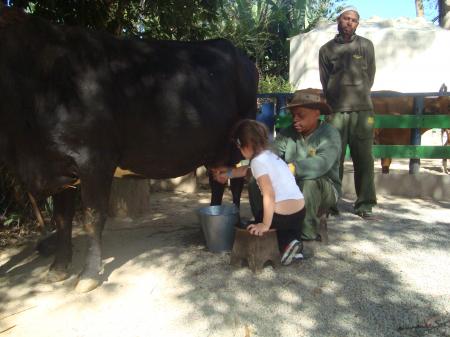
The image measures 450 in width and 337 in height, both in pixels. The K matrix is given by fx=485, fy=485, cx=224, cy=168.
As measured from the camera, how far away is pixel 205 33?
619cm

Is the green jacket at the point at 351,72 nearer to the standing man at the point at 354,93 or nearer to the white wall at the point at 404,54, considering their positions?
the standing man at the point at 354,93

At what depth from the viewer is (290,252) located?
346 centimetres

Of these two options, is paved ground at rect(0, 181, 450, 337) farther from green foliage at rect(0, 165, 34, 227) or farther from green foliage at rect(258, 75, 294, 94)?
green foliage at rect(258, 75, 294, 94)

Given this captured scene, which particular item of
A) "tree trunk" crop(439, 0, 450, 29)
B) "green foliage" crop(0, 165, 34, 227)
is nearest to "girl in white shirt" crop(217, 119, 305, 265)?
"green foliage" crop(0, 165, 34, 227)

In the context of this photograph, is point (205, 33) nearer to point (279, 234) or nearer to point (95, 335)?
point (279, 234)

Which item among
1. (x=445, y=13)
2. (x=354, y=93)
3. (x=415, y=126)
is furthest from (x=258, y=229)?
(x=445, y=13)

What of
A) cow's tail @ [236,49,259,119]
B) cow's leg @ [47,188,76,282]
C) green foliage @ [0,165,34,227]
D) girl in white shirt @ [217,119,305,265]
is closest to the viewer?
girl in white shirt @ [217,119,305,265]

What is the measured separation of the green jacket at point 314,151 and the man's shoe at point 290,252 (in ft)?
1.78

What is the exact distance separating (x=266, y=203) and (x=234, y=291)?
24.1 inches

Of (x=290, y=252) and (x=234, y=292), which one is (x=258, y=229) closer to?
(x=290, y=252)

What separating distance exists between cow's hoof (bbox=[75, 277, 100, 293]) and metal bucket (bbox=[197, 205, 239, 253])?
0.97 metres

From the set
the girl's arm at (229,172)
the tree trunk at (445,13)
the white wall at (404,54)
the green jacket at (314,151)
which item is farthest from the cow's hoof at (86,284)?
the white wall at (404,54)

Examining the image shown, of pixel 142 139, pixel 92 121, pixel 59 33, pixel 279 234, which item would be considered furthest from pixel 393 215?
pixel 59 33

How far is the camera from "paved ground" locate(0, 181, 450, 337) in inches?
Answer: 105
